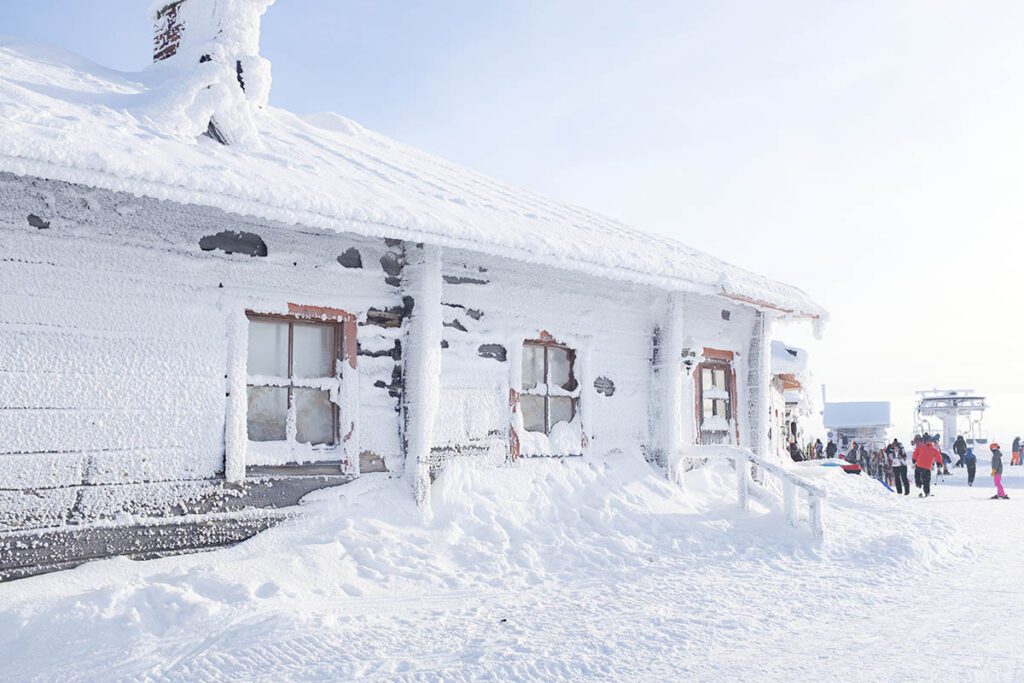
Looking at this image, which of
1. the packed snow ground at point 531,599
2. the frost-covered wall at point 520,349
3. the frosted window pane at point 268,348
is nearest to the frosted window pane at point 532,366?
the frost-covered wall at point 520,349

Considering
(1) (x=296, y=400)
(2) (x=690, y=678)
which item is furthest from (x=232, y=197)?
(2) (x=690, y=678)

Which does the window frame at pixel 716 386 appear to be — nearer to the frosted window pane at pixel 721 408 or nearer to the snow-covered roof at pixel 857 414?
the frosted window pane at pixel 721 408

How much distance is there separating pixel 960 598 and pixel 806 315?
→ 207 inches

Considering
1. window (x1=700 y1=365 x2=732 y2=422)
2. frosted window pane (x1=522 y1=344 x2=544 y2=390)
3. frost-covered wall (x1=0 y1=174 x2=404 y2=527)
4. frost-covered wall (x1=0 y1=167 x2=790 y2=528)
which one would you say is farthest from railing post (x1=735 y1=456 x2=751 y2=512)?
frost-covered wall (x1=0 y1=174 x2=404 y2=527)

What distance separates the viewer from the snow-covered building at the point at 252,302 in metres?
5.40

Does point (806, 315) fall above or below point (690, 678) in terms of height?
above

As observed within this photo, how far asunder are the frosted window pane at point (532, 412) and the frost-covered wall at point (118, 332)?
2.56 metres

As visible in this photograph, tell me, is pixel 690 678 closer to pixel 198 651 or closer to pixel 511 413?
pixel 198 651

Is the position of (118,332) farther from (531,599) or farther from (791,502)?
(791,502)

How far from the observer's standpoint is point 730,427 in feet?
36.9

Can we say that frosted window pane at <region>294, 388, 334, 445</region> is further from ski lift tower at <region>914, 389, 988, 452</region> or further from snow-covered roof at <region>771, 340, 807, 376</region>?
ski lift tower at <region>914, 389, 988, 452</region>

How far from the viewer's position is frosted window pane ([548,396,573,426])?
884 cm

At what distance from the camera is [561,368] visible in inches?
356

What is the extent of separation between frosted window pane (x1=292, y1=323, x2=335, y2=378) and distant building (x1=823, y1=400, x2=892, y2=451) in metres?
44.5
